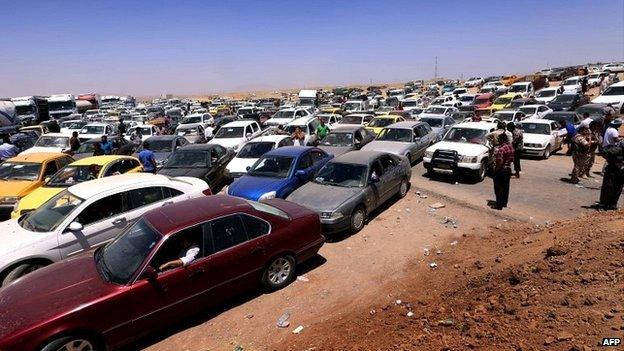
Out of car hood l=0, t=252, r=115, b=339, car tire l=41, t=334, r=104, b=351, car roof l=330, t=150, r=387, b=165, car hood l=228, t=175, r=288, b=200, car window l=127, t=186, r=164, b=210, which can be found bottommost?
car tire l=41, t=334, r=104, b=351

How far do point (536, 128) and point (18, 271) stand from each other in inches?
663

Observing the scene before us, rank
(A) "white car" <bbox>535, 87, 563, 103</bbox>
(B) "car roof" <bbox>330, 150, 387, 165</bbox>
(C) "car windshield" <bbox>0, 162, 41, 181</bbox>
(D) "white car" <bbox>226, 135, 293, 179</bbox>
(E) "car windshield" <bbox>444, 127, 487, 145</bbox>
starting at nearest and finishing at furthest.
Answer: (B) "car roof" <bbox>330, 150, 387, 165</bbox>, (C) "car windshield" <bbox>0, 162, 41, 181</bbox>, (D) "white car" <bbox>226, 135, 293, 179</bbox>, (E) "car windshield" <bbox>444, 127, 487, 145</bbox>, (A) "white car" <bbox>535, 87, 563, 103</bbox>

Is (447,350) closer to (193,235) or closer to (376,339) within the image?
(376,339)

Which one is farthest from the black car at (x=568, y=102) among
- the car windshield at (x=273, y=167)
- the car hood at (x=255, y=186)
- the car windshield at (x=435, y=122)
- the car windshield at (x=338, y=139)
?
the car hood at (x=255, y=186)

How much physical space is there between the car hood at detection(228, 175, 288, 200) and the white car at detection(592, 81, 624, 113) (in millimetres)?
21477

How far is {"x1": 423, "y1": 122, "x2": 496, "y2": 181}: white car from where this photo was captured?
1162cm

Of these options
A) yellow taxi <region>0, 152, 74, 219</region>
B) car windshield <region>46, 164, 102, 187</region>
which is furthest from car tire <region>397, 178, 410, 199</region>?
yellow taxi <region>0, 152, 74, 219</region>

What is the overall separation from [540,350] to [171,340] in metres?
4.40

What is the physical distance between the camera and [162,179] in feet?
26.2

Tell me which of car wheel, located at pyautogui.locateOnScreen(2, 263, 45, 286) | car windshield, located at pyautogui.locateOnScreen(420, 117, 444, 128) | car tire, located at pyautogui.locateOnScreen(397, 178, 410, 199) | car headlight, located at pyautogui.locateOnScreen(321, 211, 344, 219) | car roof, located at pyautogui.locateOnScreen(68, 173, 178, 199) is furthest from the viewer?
car windshield, located at pyautogui.locateOnScreen(420, 117, 444, 128)

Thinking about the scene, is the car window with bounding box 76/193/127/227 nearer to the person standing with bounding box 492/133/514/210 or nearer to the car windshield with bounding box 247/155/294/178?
the car windshield with bounding box 247/155/294/178

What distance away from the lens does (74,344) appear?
4297 millimetres

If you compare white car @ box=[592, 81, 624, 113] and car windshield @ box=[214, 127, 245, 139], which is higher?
white car @ box=[592, 81, 624, 113]

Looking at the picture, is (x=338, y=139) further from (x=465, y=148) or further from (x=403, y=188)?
(x=465, y=148)
